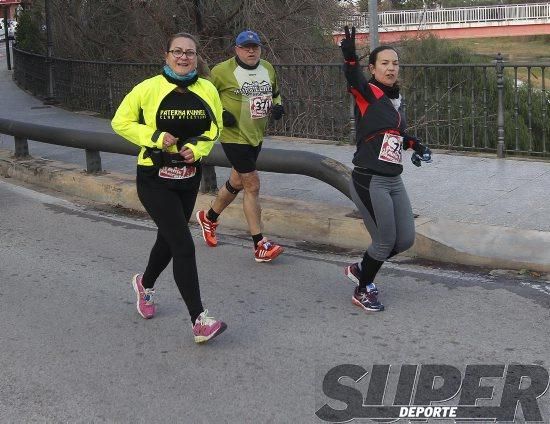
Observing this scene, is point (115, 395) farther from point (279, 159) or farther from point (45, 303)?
point (279, 159)

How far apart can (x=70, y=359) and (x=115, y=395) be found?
0.67 metres

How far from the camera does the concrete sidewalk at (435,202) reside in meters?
6.97

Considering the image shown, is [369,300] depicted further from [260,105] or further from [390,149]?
[260,105]

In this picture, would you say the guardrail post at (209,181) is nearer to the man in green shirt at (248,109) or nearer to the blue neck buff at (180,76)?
the man in green shirt at (248,109)

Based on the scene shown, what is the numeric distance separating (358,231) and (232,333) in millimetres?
2425

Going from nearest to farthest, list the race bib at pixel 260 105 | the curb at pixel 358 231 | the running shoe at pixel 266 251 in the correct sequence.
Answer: the curb at pixel 358 231 → the race bib at pixel 260 105 → the running shoe at pixel 266 251

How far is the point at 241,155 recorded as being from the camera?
282 inches

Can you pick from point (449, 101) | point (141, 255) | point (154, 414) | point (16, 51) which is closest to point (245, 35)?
point (141, 255)

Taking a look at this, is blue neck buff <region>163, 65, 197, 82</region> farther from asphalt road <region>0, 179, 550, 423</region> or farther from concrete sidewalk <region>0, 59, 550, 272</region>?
concrete sidewalk <region>0, 59, 550, 272</region>

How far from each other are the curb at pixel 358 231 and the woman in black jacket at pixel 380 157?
53.6 inches

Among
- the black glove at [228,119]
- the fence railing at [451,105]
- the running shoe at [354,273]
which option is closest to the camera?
the running shoe at [354,273]

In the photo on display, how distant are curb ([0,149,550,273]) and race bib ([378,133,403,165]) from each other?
5.49 feet

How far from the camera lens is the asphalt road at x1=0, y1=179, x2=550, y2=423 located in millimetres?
4465

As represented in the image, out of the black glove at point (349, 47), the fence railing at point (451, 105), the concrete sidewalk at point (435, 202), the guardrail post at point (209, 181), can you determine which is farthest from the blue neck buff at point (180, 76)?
the fence railing at point (451, 105)
